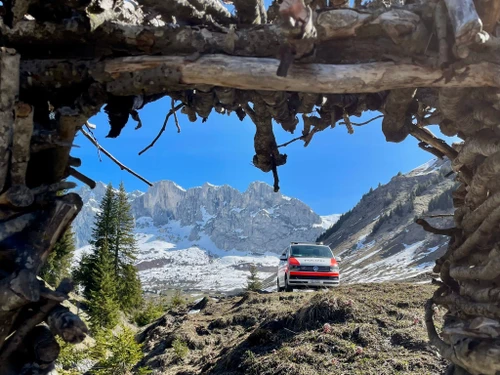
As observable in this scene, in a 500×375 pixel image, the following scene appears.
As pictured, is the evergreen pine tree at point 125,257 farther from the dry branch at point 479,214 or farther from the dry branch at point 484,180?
the dry branch at point 484,180

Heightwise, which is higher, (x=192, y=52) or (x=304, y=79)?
(x=192, y=52)

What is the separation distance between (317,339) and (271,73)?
630cm

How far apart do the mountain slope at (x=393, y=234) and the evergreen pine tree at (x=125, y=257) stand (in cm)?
3678

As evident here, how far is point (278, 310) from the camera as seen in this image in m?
12.1

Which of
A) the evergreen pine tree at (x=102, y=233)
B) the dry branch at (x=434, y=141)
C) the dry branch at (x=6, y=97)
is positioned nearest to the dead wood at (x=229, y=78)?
the dry branch at (x=6, y=97)

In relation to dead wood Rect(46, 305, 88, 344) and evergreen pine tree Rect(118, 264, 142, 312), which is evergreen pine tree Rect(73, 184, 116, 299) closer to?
evergreen pine tree Rect(118, 264, 142, 312)

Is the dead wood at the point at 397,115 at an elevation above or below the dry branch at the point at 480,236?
above

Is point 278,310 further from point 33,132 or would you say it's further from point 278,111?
point 33,132

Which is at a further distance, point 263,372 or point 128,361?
point 128,361

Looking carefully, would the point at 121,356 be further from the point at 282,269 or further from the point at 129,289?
the point at 129,289

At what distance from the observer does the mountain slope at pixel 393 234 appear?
8806 centimetres

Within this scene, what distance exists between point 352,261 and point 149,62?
113m

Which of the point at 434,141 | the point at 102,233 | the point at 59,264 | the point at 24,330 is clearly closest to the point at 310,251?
the point at 434,141

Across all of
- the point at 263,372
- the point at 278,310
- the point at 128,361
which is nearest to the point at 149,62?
the point at 263,372
